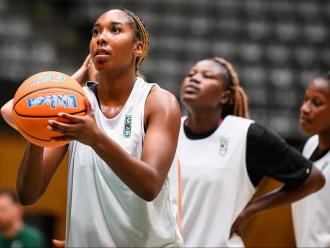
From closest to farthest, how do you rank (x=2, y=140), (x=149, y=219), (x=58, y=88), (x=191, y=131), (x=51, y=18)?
(x=58, y=88) < (x=149, y=219) < (x=191, y=131) < (x=2, y=140) < (x=51, y=18)

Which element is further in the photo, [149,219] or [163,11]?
[163,11]

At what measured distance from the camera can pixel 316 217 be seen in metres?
4.93

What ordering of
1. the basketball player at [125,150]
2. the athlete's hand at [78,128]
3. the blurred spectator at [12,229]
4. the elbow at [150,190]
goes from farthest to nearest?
the blurred spectator at [12,229]
the basketball player at [125,150]
the elbow at [150,190]
the athlete's hand at [78,128]

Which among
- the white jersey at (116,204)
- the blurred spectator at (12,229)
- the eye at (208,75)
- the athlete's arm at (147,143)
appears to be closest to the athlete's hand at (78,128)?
the athlete's arm at (147,143)

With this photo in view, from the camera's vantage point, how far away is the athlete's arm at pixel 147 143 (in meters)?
2.75

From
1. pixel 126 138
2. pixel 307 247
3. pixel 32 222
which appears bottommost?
pixel 32 222

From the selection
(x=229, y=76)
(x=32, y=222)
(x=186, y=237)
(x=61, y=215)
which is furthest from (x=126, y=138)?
(x=32, y=222)

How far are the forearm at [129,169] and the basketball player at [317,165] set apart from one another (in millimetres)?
2210

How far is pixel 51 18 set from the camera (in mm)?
11609

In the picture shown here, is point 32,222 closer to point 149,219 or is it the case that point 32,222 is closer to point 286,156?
point 286,156

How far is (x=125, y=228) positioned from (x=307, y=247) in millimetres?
2179

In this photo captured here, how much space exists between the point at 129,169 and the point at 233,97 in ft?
8.18

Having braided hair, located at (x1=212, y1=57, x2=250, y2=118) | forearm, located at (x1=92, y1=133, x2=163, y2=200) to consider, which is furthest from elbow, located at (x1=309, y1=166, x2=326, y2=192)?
forearm, located at (x1=92, y1=133, x2=163, y2=200)

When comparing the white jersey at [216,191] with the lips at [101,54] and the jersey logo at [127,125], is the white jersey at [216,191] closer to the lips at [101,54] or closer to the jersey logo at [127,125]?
the jersey logo at [127,125]
